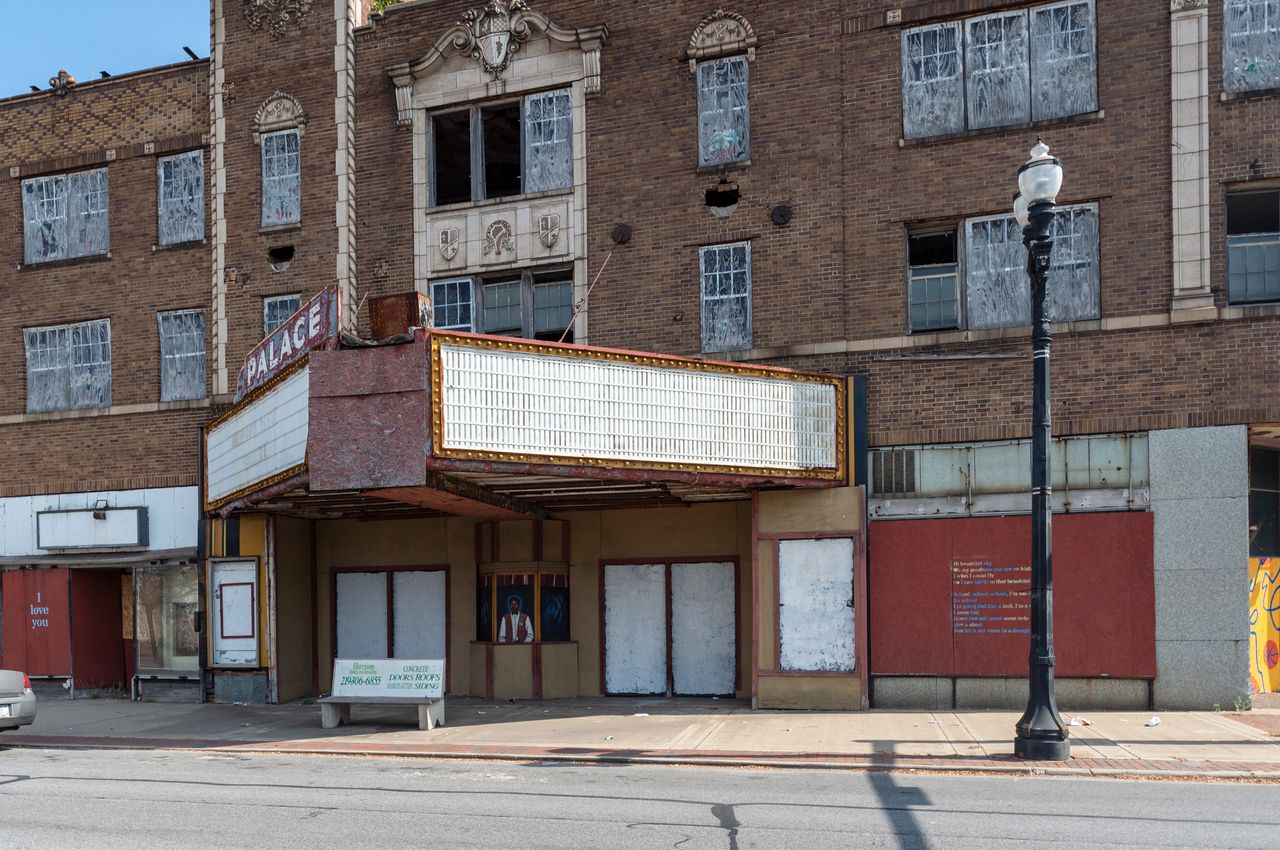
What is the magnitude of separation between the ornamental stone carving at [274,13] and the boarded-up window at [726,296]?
9241mm

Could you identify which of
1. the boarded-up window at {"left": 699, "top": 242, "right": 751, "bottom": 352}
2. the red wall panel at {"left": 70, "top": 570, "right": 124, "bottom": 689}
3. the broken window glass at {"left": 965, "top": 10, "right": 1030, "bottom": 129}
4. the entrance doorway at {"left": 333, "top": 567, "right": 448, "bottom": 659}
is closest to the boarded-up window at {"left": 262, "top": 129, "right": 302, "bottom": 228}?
the entrance doorway at {"left": 333, "top": 567, "right": 448, "bottom": 659}

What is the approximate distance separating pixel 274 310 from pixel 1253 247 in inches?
649

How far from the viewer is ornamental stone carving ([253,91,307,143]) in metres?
21.4

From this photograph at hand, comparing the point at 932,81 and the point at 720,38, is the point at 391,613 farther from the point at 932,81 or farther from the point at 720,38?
the point at 932,81

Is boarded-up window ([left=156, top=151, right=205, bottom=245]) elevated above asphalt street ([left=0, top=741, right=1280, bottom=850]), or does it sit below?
above

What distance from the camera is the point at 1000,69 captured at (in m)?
17.4


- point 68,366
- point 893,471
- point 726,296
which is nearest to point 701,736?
point 893,471

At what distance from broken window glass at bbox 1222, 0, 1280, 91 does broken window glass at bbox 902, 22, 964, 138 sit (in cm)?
366

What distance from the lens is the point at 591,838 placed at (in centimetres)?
950

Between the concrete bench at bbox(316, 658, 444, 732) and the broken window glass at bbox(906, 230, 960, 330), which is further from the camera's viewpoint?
the broken window glass at bbox(906, 230, 960, 330)

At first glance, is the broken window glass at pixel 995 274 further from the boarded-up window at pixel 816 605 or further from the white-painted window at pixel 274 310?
the white-painted window at pixel 274 310

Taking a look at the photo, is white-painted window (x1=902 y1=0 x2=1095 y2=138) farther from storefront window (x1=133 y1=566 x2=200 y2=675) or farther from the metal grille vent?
storefront window (x1=133 y1=566 x2=200 y2=675)

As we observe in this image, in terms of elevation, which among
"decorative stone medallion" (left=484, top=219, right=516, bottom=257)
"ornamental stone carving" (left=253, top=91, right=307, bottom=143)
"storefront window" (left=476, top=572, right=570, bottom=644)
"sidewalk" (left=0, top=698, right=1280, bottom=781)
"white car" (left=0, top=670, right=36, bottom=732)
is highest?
"ornamental stone carving" (left=253, top=91, right=307, bottom=143)

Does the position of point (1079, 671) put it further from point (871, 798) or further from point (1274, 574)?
point (871, 798)
